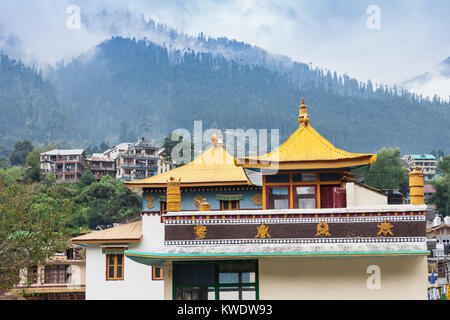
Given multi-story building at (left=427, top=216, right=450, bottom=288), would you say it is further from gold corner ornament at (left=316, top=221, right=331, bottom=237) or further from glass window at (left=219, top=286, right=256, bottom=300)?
glass window at (left=219, top=286, right=256, bottom=300)

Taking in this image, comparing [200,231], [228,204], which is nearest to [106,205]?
[228,204]

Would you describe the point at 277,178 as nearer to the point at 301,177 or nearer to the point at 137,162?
the point at 301,177

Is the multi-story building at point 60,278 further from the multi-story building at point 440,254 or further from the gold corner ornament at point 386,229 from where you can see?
the multi-story building at point 440,254

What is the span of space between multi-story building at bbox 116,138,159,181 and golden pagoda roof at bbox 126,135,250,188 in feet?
251

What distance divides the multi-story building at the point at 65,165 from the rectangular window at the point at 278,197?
280ft

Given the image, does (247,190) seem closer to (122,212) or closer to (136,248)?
(136,248)

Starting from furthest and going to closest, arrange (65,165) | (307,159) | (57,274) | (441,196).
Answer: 1. (65,165)
2. (441,196)
3. (57,274)
4. (307,159)

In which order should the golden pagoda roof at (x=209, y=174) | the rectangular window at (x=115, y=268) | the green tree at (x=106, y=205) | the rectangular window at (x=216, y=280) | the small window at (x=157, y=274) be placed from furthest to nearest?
the green tree at (x=106, y=205), the rectangular window at (x=115, y=268), the small window at (x=157, y=274), the golden pagoda roof at (x=209, y=174), the rectangular window at (x=216, y=280)

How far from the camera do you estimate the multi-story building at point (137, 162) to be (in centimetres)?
10381

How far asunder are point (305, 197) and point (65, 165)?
8962 cm

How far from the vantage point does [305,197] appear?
634 inches

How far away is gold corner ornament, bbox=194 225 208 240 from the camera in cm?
1434

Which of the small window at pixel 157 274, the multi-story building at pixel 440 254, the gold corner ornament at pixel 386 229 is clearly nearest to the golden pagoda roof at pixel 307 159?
the gold corner ornament at pixel 386 229
